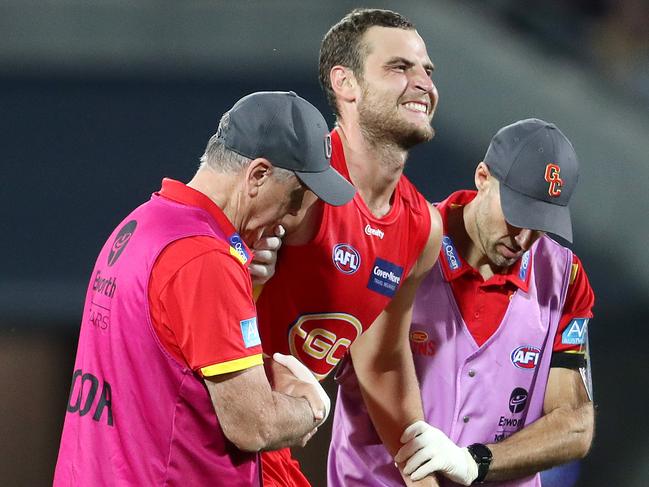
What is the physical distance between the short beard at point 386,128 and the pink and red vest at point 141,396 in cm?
91

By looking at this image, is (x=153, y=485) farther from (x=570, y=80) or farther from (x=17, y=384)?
(x=570, y=80)

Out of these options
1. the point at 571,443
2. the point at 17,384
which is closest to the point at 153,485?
the point at 571,443

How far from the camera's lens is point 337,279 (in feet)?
9.33

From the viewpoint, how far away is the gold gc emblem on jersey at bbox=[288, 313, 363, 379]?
2861 millimetres

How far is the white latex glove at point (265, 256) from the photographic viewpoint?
260cm

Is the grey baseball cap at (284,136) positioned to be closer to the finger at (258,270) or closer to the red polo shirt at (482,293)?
the finger at (258,270)

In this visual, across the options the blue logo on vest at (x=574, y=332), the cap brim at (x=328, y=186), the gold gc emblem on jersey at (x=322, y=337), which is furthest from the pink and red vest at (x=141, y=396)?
the blue logo on vest at (x=574, y=332)

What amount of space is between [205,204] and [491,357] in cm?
118

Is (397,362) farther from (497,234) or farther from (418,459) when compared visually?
(497,234)

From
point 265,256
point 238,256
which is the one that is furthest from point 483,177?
point 238,256

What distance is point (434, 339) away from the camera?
119 inches

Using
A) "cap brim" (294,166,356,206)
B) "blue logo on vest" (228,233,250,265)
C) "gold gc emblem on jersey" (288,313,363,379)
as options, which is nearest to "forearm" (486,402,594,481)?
"gold gc emblem on jersey" (288,313,363,379)

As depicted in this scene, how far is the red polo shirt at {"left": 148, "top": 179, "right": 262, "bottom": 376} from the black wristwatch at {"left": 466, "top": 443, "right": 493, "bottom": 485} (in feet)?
3.59

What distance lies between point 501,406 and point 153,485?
125cm
